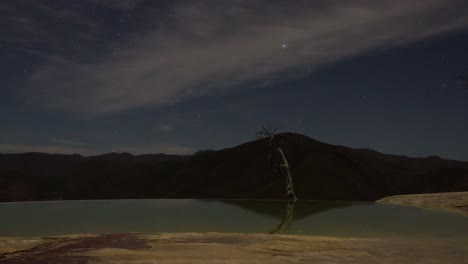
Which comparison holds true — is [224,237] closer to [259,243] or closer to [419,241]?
[259,243]

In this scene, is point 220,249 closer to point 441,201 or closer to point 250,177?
point 441,201

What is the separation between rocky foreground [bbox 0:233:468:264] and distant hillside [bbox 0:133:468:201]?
36431 millimetres

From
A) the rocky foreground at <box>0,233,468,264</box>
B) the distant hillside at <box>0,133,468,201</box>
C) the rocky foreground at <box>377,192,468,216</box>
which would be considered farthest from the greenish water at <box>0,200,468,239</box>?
the distant hillside at <box>0,133,468,201</box>

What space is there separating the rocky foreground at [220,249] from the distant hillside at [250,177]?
3643 cm

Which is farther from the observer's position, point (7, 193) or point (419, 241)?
point (7, 193)

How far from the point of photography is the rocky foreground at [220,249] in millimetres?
6070

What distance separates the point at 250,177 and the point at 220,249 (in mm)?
64397

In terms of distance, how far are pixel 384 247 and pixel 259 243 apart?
6.26 ft

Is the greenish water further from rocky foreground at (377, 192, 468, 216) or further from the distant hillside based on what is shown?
the distant hillside

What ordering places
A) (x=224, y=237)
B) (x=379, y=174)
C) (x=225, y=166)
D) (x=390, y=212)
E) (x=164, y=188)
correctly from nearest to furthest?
(x=224, y=237) → (x=390, y=212) → (x=379, y=174) → (x=225, y=166) → (x=164, y=188)

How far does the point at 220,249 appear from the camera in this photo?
6.80m

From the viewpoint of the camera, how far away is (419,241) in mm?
8125

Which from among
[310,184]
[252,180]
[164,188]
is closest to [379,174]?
[252,180]

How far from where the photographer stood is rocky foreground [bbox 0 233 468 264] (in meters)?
6.07
